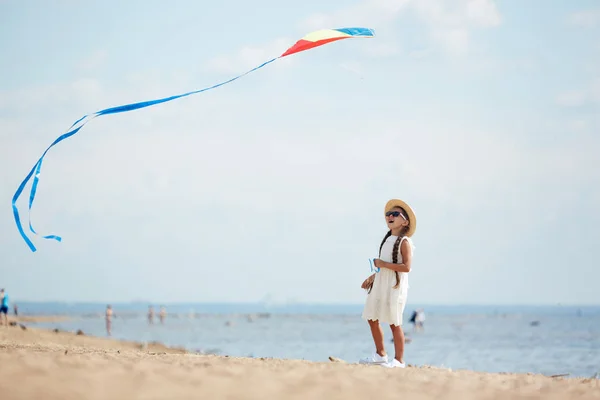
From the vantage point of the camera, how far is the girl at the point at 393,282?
8.56m

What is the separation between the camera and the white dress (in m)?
8.57

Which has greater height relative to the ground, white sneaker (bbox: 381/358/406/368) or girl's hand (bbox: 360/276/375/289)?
girl's hand (bbox: 360/276/375/289)

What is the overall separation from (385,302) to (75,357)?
323 centimetres

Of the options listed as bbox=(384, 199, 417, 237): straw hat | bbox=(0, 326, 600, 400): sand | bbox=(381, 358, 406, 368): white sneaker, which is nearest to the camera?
bbox=(0, 326, 600, 400): sand

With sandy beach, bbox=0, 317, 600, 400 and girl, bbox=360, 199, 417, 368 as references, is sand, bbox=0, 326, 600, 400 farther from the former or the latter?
girl, bbox=360, 199, 417, 368

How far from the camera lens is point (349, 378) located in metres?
6.61

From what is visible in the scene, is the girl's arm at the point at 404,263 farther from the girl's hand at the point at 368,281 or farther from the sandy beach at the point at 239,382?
the sandy beach at the point at 239,382

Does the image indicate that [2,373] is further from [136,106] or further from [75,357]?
[136,106]

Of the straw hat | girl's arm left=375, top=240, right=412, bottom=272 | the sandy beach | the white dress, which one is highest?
the straw hat

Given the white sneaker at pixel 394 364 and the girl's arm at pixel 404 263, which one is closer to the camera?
the white sneaker at pixel 394 364

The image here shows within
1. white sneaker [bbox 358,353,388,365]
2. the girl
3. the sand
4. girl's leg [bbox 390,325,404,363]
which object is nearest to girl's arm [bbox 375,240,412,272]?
the girl

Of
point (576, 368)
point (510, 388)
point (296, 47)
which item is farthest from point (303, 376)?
point (576, 368)

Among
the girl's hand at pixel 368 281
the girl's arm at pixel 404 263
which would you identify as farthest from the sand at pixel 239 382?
the girl's hand at pixel 368 281

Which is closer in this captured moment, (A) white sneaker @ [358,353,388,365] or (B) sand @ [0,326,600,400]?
Result: (B) sand @ [0,326,600,400]
